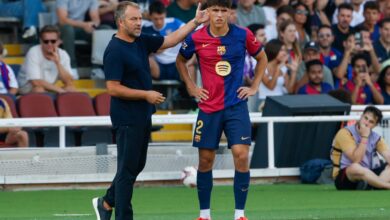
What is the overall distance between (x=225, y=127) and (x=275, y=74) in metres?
6.83

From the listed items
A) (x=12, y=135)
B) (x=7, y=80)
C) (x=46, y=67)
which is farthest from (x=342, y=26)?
(x=12, y=135)

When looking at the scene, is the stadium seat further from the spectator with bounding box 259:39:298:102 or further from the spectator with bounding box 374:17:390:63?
the spectator with bounding box 374:17:390:63

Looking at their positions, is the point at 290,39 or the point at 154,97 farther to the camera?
the point at 290,39

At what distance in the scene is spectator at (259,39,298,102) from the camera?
17500 millimetres

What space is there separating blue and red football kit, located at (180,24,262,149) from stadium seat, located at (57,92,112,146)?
5741 mm

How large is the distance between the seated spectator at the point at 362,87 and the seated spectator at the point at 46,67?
174 inches

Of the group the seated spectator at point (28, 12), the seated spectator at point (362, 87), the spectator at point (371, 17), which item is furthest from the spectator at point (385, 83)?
the seated spectator at point (28, 12)

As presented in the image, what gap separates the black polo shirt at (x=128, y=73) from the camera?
973cm

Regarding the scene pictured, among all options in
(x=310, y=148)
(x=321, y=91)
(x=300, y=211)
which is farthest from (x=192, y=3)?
(x=300, y=211)

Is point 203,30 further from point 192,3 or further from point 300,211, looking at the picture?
point 192,3

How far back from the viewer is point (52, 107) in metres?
16.4

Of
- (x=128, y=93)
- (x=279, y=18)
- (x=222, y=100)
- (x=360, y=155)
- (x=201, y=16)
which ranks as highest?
(x=201, y=16)

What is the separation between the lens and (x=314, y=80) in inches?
696

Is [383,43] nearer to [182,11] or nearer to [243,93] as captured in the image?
[182,11]
